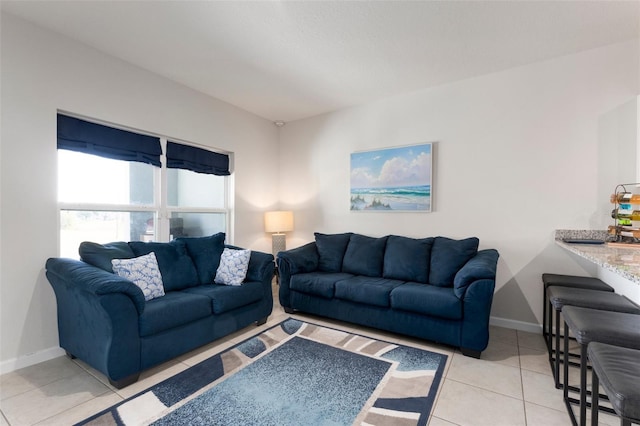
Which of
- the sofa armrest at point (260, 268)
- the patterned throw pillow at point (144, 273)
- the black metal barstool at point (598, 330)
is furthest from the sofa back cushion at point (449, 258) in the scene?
the patterned throw pillow at point (144, 273)

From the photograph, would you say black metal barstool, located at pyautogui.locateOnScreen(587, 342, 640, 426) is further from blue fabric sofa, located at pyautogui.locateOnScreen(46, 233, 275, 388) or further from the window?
the window

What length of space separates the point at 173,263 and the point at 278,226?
173 cm

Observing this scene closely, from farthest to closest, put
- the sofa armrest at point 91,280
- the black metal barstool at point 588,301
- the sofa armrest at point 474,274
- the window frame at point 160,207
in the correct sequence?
1. the window frame at point 160,207
2. the sofa armrest at point 474,274
3. the sofa armrest at point 91,280
4. the black metal barstool at point 588,301

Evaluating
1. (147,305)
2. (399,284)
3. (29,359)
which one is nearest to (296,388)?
(147,305)

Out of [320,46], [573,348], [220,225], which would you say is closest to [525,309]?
[573,348]

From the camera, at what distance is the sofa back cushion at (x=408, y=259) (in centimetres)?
318

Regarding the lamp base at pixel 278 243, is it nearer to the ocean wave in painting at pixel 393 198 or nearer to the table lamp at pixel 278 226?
the table lamp at pixel 278 226

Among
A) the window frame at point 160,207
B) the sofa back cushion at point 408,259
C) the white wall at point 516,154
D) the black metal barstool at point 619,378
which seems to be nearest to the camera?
the black metal barstool at point 619,378

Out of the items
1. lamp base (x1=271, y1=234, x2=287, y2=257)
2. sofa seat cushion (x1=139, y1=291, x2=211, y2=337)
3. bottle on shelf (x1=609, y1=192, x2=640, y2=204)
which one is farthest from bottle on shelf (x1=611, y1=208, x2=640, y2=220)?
lamp base (x1=271, y1=234, x2=287, y2=257)

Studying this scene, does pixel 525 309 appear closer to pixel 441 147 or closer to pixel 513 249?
pixel 513 249

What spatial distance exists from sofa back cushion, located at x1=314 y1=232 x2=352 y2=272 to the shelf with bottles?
247cm

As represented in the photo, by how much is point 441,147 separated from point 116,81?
3.43m

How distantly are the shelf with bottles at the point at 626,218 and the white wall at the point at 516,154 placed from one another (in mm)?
289

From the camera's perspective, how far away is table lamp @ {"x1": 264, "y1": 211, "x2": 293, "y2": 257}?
4426 mm
